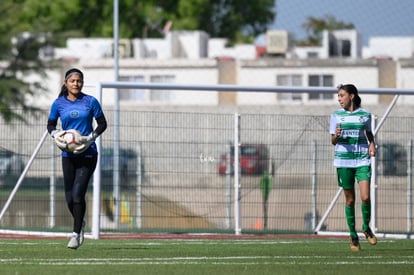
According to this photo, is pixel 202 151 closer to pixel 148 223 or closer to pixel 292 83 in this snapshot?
pixel 148 223

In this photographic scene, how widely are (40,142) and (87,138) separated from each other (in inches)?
174

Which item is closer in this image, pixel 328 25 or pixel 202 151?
pixel 202 151

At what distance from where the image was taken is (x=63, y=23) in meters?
77.2

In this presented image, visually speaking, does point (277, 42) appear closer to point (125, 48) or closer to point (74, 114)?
point (125, 48)

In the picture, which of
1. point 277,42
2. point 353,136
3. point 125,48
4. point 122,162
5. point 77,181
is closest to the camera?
point 77,181

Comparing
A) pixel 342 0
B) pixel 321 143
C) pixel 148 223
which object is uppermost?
pixel 342 0

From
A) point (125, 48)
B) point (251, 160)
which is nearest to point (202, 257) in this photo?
point (251, 160)

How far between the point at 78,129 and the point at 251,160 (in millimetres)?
7691

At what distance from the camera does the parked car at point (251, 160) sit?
21.4 m

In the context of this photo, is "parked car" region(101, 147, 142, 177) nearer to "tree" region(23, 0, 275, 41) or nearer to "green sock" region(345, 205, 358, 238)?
"green sock" region(345, 205, 358, 238)

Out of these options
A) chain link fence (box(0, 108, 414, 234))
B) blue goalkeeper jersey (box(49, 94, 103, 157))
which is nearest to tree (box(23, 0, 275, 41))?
chain link fence (box(0, 108, 414, 234))

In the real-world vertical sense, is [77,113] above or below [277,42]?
below

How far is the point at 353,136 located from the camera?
622 inches

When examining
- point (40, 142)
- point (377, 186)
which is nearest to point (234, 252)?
point (40, 142)
